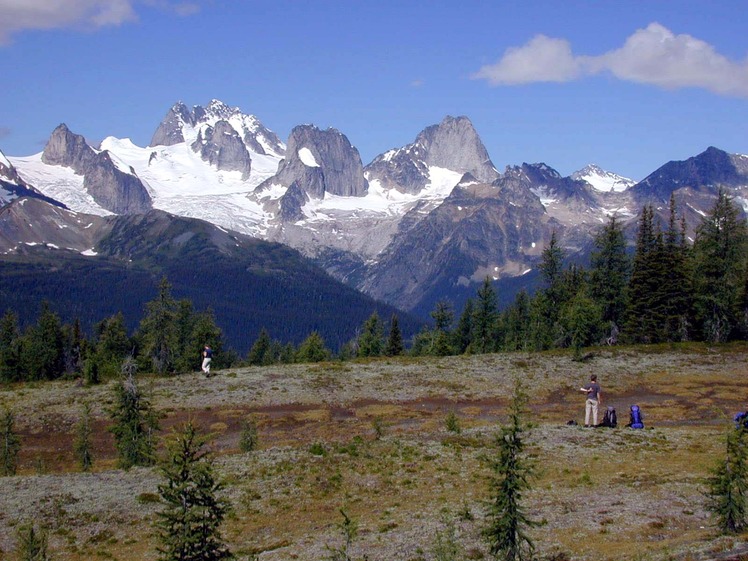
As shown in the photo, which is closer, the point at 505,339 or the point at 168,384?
the point at 168,384

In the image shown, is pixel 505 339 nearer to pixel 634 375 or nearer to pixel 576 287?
pixel 576 287

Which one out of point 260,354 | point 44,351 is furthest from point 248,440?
point 260,354

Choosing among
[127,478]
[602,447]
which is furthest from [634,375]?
[127,478]

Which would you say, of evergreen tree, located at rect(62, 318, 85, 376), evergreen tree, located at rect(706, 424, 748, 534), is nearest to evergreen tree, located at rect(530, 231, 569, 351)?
evergreen tree, located at rect(706, 424, 748, 534)

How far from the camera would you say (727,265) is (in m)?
84.1

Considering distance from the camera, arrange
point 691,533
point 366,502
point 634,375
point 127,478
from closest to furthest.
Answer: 1. point 691,533
2. point 366,502
3. point 127,478
4. point 634,375

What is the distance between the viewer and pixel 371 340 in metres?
126

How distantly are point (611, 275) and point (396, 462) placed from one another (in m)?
61.9

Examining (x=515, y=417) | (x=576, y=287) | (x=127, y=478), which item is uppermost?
(x=576, y=287)

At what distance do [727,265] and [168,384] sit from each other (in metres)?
62.6

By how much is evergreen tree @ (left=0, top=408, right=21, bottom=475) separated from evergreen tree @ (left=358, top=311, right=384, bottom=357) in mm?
74355

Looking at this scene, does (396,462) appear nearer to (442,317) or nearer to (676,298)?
(676,298)

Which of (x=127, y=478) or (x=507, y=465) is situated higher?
(x=507, y=465)

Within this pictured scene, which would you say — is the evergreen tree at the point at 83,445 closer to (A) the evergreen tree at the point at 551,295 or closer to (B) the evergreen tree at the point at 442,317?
(A) the evergreen tree at the point at 551,295
